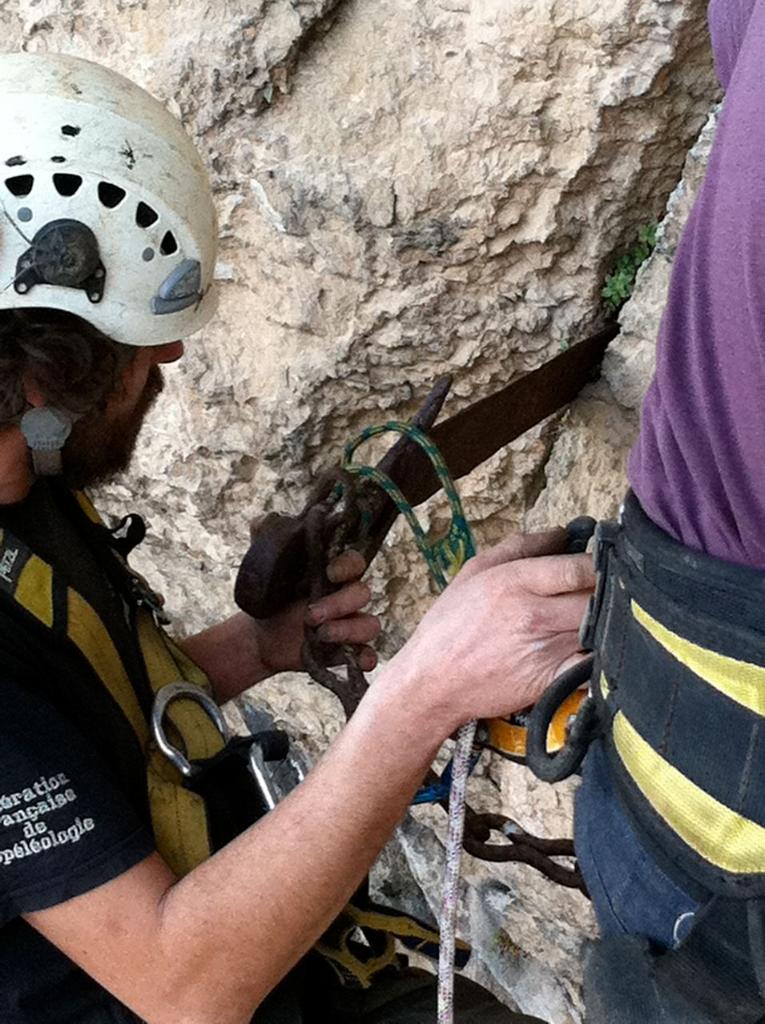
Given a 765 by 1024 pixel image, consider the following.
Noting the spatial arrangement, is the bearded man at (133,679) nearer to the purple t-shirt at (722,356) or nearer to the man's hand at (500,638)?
the man's hand at (500,638)

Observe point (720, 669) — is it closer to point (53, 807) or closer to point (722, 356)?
point (722, 356)

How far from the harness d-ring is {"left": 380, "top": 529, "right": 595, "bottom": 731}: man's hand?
0.42 meters

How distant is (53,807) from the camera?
1274mm

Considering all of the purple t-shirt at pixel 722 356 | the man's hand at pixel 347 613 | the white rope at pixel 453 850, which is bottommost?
the white rope at pixel 453 850

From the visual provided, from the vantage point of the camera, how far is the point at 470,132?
1.90 metres

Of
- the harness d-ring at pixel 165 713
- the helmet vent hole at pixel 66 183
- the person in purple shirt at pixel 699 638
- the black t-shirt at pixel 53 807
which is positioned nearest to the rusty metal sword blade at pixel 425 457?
the harness d-ring at pixel 165 713

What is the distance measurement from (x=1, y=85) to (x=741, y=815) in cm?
134

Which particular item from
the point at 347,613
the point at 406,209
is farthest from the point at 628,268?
the point at 347,613

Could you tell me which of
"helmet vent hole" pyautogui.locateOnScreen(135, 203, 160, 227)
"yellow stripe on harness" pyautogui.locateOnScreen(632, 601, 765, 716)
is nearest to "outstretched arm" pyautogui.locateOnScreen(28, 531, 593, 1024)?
"yellow stripe on harness" pyautogui.locateOnScreen(632, 601, 765, 716)

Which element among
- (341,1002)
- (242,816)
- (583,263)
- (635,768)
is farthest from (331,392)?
(635,768)

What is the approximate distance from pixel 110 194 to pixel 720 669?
3.58 feet

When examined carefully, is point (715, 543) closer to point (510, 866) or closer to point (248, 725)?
point (510, 866)

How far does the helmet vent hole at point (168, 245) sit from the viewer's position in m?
1.59

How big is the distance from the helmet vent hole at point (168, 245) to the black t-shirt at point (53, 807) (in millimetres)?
449
